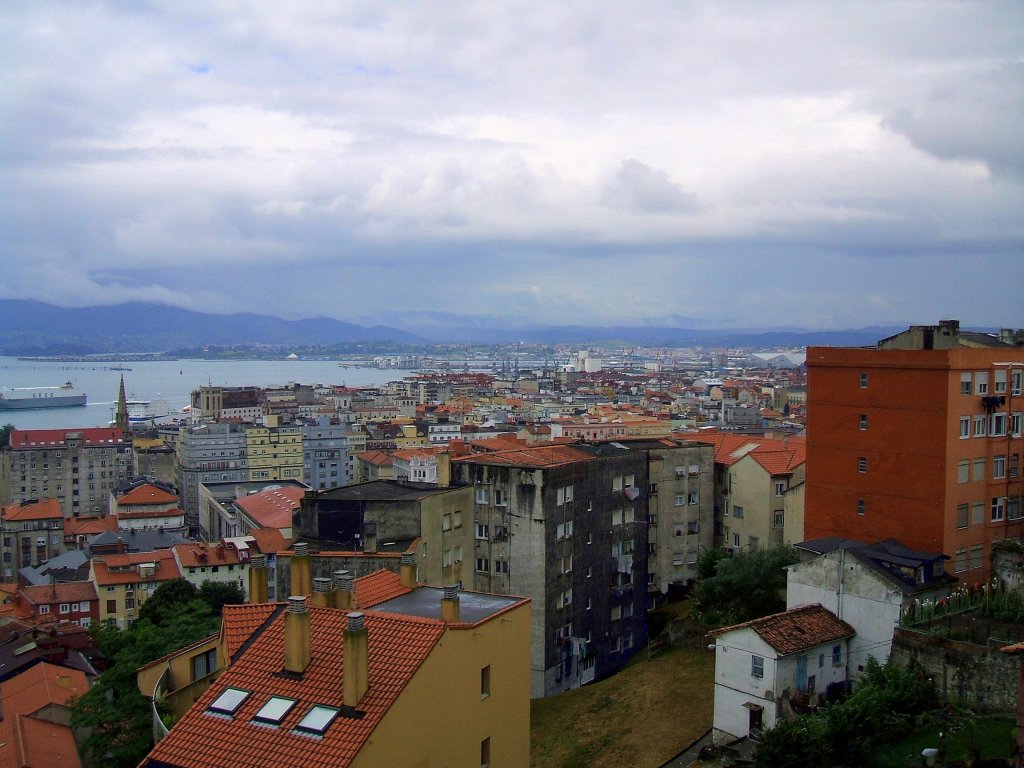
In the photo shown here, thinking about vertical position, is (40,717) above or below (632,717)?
below

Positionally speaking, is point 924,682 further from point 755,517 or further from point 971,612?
point 755,517

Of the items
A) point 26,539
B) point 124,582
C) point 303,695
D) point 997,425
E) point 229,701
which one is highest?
point 997,425

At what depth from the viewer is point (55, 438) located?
263 feet

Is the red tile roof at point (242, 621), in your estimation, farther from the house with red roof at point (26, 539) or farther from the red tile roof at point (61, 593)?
the house with red roof at point (26, 539)

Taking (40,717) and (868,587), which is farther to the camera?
(40,717)

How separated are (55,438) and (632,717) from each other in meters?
72.5

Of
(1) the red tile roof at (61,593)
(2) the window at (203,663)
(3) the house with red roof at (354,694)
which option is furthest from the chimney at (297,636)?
(1) the red tile roof at (61,593)

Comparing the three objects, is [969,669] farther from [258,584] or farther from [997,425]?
[258,584]

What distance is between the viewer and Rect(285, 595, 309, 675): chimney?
10.2 meters

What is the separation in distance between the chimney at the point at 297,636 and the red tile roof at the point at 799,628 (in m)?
9.39

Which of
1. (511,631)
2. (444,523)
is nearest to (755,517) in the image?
(444,523)

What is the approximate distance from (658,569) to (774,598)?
27.6 feet

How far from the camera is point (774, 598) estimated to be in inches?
870

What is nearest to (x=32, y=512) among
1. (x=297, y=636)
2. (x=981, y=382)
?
(x=981, y=382)
